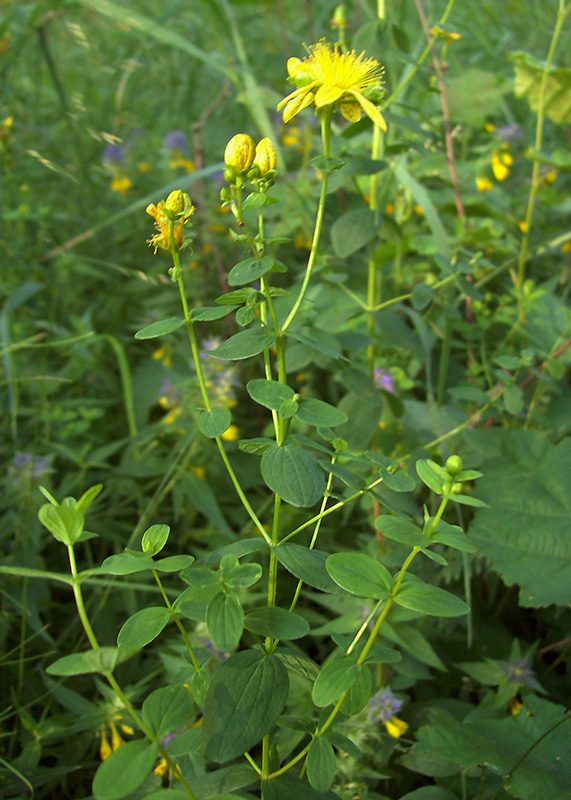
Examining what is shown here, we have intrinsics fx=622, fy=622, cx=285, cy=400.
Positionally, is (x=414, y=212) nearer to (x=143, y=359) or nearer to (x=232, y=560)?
(x=143, y=359)

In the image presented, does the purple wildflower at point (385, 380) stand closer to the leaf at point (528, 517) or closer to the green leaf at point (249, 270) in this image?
the leaf at point (528, 517)

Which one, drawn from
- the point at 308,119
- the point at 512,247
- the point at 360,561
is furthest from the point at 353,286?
the point at 308,119

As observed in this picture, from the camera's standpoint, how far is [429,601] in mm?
639


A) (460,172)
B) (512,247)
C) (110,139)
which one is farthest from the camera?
(460,172)

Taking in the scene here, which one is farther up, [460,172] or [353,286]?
[460,172]

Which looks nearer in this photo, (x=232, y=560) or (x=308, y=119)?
(x=232, y=560)

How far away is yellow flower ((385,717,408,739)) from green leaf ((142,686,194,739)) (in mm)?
439

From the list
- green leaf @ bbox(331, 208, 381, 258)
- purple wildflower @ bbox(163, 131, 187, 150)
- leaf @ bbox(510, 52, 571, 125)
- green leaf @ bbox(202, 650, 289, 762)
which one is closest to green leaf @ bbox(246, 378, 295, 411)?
green leaf @ bbox(202, 650, 289, 762)

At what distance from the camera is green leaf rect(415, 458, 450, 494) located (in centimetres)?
66

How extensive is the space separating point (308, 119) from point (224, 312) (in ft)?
6.34

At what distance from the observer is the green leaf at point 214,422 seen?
2.16ft

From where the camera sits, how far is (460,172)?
1.86m

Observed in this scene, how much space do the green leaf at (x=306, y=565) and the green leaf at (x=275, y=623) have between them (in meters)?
0.04

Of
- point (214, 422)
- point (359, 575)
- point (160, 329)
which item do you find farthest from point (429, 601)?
point (160, 329)
